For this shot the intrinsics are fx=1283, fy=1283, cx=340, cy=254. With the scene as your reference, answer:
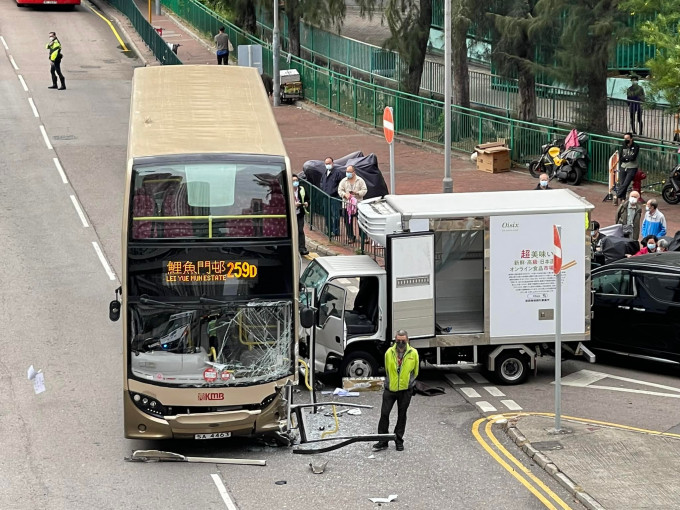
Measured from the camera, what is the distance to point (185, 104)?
1895 cm

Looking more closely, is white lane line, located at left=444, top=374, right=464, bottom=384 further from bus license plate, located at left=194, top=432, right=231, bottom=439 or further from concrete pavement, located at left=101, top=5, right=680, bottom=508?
bus license plate, located at left=194, top=432, right=231, bottom=439

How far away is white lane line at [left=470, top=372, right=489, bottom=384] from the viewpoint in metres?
19.8

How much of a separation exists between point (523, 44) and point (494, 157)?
3.38 m

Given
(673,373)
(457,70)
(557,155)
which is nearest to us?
(673,373)

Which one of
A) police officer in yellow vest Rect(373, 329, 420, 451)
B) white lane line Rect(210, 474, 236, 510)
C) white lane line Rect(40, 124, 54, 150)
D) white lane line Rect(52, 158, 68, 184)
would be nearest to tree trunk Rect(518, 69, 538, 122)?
white lane line Rect(52, 158, 68, 184)

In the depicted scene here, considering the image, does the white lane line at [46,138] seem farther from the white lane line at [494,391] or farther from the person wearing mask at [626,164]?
the white lane line at [494,391]

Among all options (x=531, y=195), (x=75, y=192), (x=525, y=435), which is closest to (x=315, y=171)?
(x=75, y=192)

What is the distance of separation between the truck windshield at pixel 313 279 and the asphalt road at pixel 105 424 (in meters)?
1.77

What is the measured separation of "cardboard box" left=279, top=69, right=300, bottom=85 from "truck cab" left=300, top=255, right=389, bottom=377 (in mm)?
25135

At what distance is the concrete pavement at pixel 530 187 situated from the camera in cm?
1495

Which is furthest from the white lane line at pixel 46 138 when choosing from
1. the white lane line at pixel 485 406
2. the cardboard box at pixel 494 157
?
the white lane line at pixel 485 406

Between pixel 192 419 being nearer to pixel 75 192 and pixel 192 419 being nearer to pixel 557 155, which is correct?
pixel 75 192

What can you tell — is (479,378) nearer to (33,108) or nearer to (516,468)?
(516,468)

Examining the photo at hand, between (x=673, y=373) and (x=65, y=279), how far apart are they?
450 inches
